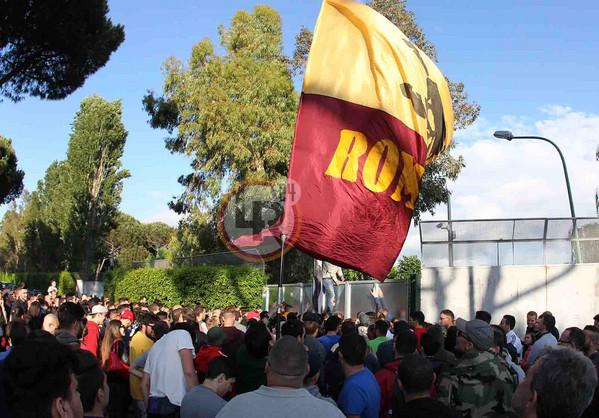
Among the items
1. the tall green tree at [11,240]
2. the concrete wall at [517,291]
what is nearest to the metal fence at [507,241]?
the concrete wall at [517,291]

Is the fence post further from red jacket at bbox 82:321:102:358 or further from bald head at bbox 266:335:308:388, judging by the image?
bald head at bbox 266:335:308:388

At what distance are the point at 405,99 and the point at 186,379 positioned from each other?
438cm

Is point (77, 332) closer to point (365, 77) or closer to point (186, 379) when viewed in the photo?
point (186, 379)

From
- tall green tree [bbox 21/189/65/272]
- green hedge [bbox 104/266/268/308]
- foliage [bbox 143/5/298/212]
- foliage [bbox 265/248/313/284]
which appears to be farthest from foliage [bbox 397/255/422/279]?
tall green tree [bbox 21/189/65/272]

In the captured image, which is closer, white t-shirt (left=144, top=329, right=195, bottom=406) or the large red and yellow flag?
white t-shirt (left=144, top=329, right=195, bottom=406)

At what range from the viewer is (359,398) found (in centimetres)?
491

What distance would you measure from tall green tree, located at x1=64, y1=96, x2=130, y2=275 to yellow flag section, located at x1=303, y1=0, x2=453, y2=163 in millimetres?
42854

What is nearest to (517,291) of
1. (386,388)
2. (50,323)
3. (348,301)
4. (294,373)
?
(348,301)

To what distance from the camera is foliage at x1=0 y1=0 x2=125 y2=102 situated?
2025 cm

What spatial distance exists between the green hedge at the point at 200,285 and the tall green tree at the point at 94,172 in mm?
19649

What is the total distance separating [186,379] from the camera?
6.21m

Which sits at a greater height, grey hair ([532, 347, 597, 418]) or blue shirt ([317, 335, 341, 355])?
grey hair ([532, 347, 597, 418])

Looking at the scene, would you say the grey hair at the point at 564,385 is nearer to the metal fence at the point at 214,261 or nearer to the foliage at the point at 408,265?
the metal fence at the point at 214,261

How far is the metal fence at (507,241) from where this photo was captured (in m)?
16.0
